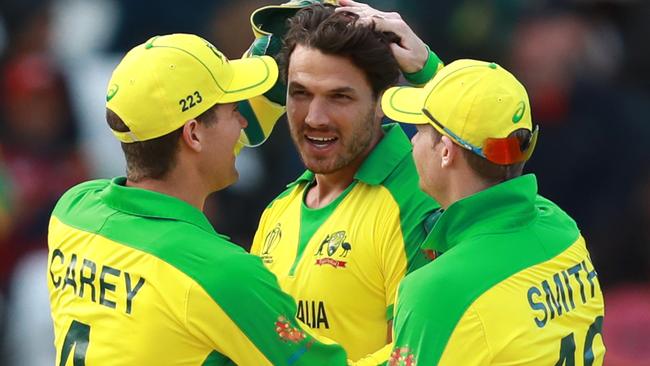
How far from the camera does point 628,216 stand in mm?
7773

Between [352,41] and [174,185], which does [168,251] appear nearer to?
[174,185]

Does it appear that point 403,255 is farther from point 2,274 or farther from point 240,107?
point 2,274

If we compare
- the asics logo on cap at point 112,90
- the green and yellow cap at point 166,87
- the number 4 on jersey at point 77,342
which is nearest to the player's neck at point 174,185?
the green and yellow cap at point 166,87

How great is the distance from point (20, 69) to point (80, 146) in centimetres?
73

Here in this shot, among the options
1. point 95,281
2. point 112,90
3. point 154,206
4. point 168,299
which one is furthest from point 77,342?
point 112,90

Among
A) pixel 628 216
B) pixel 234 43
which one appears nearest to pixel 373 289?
pixel 628 216

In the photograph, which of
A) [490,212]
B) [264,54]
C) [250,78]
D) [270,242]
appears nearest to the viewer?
[490,212]

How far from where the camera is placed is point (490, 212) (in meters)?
4.06

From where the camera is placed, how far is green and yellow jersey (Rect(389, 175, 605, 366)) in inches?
153

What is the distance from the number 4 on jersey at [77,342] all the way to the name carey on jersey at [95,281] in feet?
0.31

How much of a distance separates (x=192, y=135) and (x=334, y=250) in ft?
2.35

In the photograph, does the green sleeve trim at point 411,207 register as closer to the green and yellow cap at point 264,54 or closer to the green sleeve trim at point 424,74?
the green sleeve trim at point 424,74

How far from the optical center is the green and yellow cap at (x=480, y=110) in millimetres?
4059

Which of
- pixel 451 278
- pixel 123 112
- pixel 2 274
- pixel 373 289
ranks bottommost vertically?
pixel 2 274
